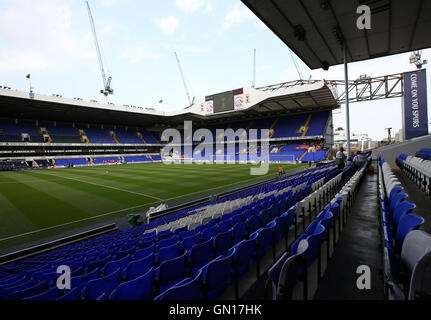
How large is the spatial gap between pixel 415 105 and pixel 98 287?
26.1 metres

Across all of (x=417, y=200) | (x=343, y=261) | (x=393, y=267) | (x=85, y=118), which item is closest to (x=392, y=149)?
(x=417, y=200)

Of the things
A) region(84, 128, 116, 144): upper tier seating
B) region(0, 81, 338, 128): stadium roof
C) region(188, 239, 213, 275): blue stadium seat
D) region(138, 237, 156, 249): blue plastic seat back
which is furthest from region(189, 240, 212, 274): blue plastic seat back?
region(84, 128, 116, 144): upper tier seating

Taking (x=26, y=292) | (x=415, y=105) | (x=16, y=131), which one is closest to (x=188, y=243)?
(x=26, y=292)

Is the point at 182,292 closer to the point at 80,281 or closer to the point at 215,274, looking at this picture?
the point at 215,274

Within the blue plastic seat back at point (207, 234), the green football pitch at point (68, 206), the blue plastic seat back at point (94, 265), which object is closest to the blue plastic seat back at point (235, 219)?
the blue plastic seat back at point (207, 234)

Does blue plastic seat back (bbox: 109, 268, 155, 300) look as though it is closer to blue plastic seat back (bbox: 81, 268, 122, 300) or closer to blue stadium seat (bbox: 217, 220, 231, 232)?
blue plastic seat back (bbox: 81, 268, 122, 300)

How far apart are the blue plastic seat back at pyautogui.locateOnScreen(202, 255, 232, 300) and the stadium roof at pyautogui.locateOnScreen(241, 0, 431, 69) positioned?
9.00m

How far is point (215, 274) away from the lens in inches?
101

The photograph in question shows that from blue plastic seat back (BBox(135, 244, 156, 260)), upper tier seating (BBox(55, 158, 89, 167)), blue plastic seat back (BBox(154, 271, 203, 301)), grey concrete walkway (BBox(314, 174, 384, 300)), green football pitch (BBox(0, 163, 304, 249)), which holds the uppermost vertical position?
upper tier seating (BBox(55, 158, 89, 167))

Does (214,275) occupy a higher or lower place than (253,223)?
higher

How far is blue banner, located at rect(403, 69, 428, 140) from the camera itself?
18.7 meters

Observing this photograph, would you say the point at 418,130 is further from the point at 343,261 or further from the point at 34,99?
the point at 34,99

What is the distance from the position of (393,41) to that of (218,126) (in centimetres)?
4535

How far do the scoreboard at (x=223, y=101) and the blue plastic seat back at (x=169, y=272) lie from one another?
3558 centimetres
